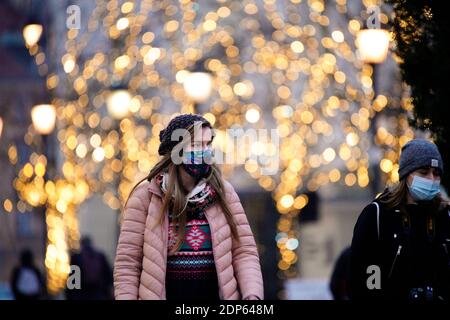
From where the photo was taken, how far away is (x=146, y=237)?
8.12 metres

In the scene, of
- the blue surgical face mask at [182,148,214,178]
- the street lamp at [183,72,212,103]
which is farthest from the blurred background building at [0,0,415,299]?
the blue surgical face mask at [182,148,214,178]

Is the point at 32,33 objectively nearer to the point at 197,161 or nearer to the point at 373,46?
the point at 373,46

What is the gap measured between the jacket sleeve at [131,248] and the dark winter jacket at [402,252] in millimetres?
1161

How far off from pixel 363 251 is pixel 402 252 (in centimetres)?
21

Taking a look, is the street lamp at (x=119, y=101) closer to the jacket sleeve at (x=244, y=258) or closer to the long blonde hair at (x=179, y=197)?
the long blonde hair at (x=179, y=197)

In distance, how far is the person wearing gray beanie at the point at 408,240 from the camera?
8.29 metres

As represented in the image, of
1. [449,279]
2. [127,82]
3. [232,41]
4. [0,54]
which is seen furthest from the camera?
[0,54]

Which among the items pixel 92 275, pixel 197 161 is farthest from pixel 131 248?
pixel 92 275

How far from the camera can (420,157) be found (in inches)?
336

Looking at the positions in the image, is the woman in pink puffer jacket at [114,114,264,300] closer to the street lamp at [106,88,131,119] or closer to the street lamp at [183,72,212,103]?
the street lamp at [183,72,212,103]

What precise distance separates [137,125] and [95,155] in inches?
153

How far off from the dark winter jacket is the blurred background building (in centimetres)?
881
